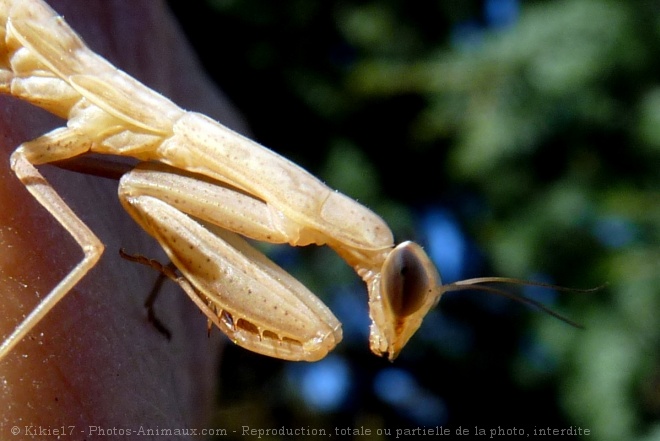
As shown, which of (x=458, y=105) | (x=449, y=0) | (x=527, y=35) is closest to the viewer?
(x=527, y=35)

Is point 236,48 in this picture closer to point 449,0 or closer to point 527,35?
point 449,0

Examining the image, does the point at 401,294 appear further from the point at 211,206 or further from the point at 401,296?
the point at 211,206

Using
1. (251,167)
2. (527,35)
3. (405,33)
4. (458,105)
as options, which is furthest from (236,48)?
→ (251,167)

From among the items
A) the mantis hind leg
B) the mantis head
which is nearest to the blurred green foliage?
the mantis head

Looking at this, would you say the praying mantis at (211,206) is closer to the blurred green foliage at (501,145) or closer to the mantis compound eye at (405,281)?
the mantis compound eye at (405,281)

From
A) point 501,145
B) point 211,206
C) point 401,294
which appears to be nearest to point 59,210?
point 211,206

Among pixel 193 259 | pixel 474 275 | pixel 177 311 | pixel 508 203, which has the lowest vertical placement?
pixel 474 275
